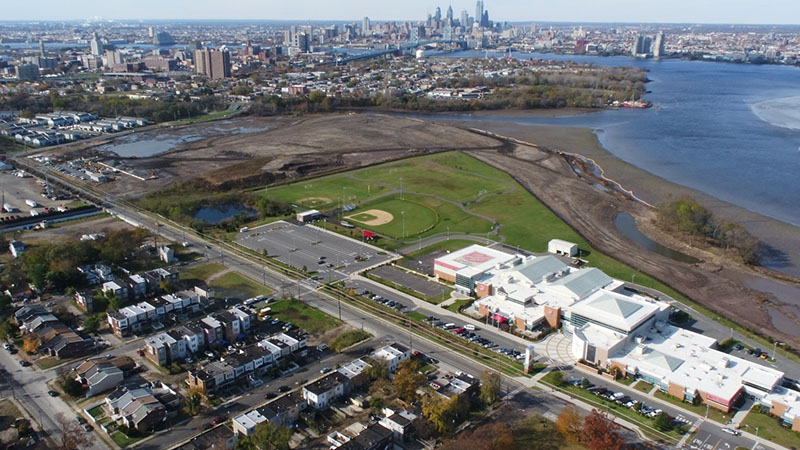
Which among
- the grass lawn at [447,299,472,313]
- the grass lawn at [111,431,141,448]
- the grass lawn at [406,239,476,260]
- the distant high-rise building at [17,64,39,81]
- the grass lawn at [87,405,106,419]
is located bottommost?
the grass lawn at [111,431,141,448]

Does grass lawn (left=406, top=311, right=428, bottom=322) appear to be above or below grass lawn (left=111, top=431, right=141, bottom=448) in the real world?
above

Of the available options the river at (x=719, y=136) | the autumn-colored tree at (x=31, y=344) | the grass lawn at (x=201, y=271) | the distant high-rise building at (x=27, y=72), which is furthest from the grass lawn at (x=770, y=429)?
the distant high-rise building at (x=27, y=72)

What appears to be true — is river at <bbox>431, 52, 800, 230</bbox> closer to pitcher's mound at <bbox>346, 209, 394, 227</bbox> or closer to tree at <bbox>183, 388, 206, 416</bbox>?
pitcher's mound at <bbox>346, 209, 394, 227</bbox>

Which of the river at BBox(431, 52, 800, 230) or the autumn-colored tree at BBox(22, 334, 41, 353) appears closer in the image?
the autumn-colored tree at BBox(22, 334, 41, 353)

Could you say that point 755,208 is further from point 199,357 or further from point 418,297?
point 199,357

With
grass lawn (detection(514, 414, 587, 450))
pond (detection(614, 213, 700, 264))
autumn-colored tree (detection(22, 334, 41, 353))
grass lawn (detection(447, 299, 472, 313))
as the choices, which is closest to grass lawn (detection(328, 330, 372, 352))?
grass lawn (detection(447, 299, 472, 313))

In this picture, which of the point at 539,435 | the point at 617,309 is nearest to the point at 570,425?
the point at 539,435
